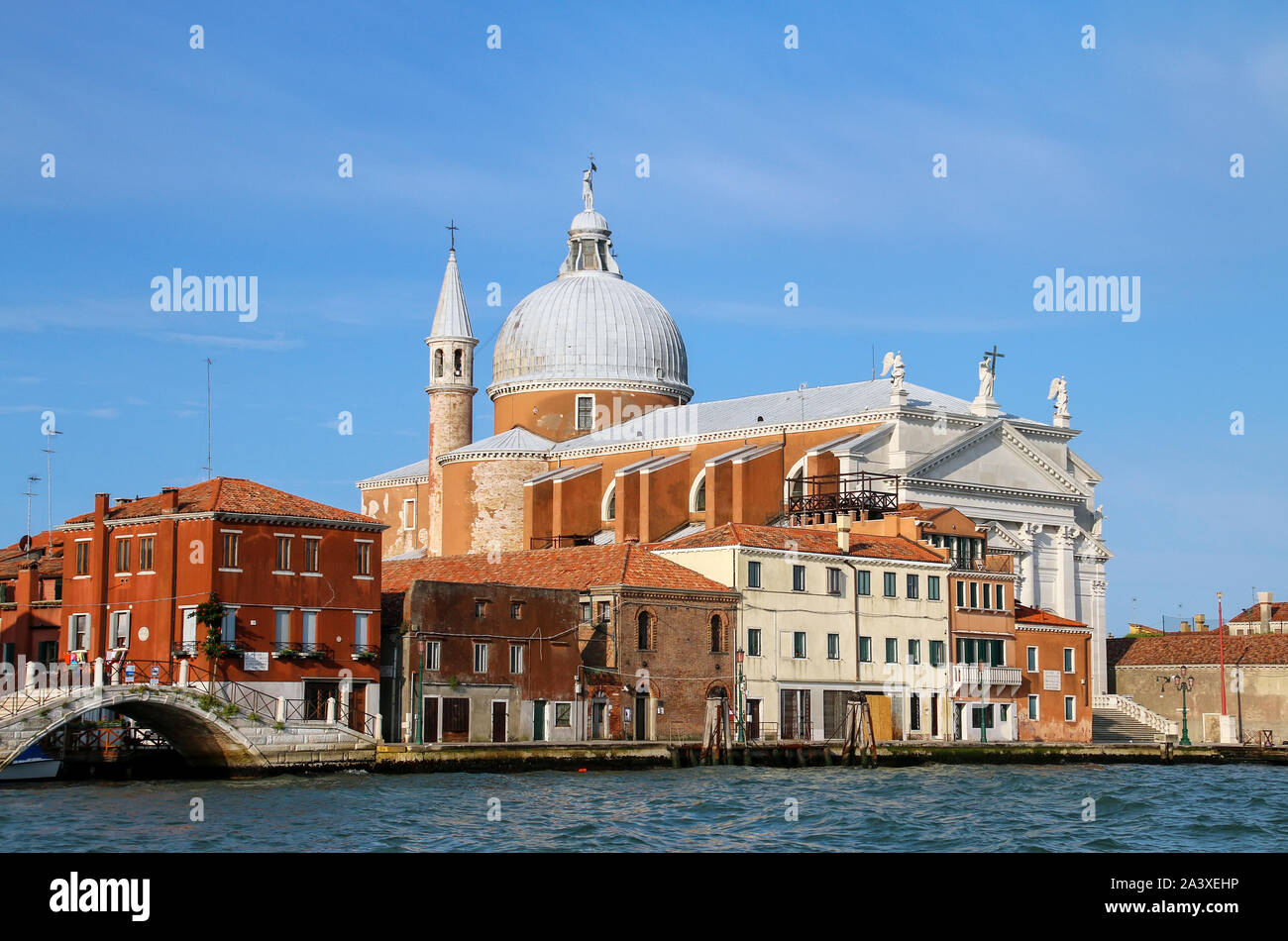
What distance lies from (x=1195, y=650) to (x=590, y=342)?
22811 millimetres

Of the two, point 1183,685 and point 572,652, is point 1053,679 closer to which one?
point 1183,685

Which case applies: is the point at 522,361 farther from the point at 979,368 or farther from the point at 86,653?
the point at 86,653

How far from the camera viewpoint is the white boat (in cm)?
3142

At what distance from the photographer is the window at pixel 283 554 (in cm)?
3506

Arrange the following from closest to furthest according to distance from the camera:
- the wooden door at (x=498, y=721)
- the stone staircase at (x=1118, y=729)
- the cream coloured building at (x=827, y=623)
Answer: the wooden door at (x=498, y=721), the cream coloured building at (x=827, y=623), the stone staircase at (x=1118, y=729)

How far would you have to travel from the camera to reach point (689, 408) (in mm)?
59094

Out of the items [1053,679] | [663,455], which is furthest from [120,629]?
[1053,679]

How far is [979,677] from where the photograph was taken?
4512cm

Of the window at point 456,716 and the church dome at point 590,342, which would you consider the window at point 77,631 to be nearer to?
the window at point 456,716

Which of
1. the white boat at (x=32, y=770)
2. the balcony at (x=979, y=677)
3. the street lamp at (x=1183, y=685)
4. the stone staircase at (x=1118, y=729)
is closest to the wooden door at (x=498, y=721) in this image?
the white boat at (x=32, y=770)

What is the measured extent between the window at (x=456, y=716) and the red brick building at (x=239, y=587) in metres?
1.55
